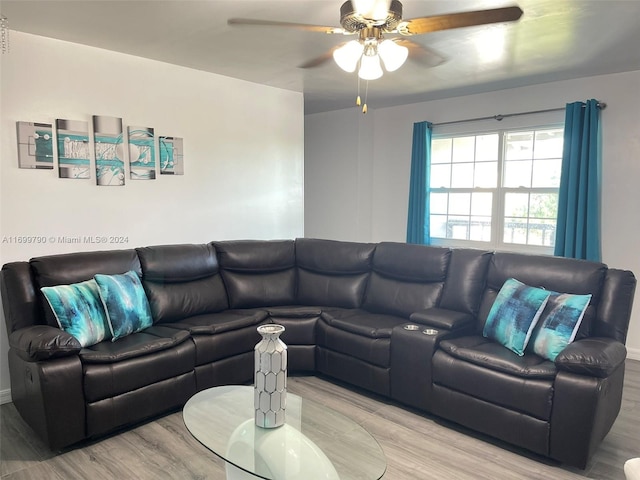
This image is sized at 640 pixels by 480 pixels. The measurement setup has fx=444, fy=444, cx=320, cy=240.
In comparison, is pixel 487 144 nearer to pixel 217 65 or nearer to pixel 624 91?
pixel 624 91

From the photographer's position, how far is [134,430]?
2723 millimetres

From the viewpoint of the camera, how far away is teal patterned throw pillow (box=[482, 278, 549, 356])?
105 inches

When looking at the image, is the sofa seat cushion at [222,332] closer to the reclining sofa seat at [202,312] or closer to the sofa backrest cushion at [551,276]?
the reclining sofa seat at [202,312]

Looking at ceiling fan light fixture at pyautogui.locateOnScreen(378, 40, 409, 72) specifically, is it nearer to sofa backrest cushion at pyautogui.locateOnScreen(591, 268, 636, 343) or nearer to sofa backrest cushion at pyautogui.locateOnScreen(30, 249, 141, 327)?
sofa backrest cushion at pyautogui.locateOnScreen(591, 268, 636, 343)

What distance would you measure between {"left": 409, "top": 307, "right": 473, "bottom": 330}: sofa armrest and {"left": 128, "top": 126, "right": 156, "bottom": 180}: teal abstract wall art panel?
2478 mm

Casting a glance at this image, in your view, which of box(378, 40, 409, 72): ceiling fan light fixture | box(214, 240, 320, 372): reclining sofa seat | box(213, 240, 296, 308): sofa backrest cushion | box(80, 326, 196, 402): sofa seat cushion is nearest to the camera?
box(378, 40, 409, 72): ceiling fan light fixture

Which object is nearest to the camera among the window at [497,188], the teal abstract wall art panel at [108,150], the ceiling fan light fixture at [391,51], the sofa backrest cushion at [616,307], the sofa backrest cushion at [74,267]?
the ceiling fan light fixture at [391,51]

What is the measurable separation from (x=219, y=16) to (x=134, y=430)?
262 cm

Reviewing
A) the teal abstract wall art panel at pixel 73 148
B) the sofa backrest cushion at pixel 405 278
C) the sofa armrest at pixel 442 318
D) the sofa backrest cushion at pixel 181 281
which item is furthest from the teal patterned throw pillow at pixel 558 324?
the teal abstract wall art panel at pixel 73 148

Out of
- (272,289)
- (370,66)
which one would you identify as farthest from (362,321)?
(370,66)

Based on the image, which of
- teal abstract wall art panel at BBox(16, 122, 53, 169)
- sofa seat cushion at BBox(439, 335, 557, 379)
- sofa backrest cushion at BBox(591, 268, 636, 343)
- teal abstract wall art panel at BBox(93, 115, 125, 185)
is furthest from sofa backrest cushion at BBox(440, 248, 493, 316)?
teal abstract wall art panel at BBox(16, 122, 53, 169)

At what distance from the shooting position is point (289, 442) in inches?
74.4

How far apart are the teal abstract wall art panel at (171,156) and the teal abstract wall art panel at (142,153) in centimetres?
8

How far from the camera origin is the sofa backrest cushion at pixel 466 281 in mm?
3236
